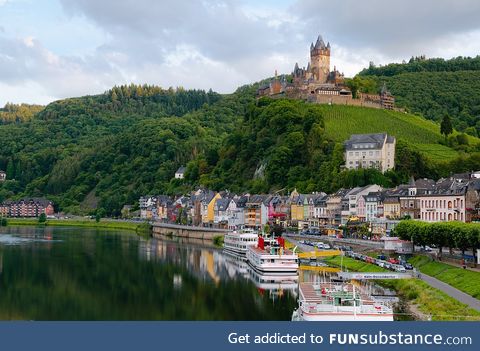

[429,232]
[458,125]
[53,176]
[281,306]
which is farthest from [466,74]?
[281,306]

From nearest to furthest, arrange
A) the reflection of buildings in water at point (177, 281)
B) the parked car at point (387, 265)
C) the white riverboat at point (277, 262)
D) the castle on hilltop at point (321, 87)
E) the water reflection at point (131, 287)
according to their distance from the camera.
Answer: the water reflection at point (131, 287)
the reflection of buildings in water at point (177, 281)
the parked car at point (387, 265)
the white riverboat at point (277, 262)
the castle on hilltop at point (321, 87)

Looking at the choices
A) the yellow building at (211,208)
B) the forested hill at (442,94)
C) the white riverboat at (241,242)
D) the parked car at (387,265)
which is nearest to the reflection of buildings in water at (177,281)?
the parked car at (387,265)

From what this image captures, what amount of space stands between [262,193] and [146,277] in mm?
59748

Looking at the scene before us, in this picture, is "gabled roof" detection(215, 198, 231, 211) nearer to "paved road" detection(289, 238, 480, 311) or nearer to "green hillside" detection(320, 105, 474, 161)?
"green hillside" detection(320, 105, 474, 161)

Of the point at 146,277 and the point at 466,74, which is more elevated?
the point at 466,74

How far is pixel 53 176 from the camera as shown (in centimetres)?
19288

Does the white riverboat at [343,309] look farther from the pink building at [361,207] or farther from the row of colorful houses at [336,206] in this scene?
the pink building at [361,207]

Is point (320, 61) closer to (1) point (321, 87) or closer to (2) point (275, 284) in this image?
(1) point (321, 87)

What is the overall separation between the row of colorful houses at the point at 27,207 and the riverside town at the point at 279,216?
1.64 feet

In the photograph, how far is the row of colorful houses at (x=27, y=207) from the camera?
575ft

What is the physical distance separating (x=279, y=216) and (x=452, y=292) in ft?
213

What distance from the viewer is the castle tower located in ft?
496

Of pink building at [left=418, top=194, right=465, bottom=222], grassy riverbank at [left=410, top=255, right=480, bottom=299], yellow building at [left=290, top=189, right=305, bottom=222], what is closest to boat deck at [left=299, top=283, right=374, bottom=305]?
A: grassy riverbank at [left=410, top=255, right=480, bottom=299]

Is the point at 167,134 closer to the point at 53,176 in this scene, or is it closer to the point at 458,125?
the point at 53,176
